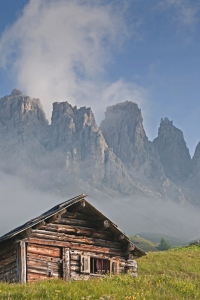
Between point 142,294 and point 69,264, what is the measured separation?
241 inches

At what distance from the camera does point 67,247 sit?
17.8 meters

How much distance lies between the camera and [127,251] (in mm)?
19734

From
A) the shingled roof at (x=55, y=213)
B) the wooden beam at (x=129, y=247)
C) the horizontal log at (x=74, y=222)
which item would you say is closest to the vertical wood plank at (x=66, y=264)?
the horizontal log at (x=74, y=222)

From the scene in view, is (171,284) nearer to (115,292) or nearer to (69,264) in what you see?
(115,292)

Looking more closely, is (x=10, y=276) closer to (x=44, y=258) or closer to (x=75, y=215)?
(x=44, y=258)

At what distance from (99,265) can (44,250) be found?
3.56m

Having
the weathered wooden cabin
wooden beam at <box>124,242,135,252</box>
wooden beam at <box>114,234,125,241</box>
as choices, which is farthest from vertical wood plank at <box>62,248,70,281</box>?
wooden beam at <box>124,242,135,252</box>

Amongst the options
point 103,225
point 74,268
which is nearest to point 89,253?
point 74,268

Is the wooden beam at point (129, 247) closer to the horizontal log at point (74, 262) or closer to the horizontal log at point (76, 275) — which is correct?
the horizontal log at point (76, 275)

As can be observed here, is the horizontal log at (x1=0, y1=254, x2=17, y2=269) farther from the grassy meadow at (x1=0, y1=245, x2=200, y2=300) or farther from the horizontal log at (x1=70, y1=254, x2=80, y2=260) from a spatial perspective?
the grassy meadow at (x1=0, y1=245, x2=200, y2=300)

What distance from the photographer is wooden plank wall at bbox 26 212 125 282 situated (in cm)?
1675

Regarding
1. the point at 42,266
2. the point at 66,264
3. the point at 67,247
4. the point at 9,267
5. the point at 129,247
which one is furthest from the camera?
the point at 129,247

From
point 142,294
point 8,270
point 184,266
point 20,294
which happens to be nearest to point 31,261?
point 8,270

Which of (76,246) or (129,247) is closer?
(76,246)
